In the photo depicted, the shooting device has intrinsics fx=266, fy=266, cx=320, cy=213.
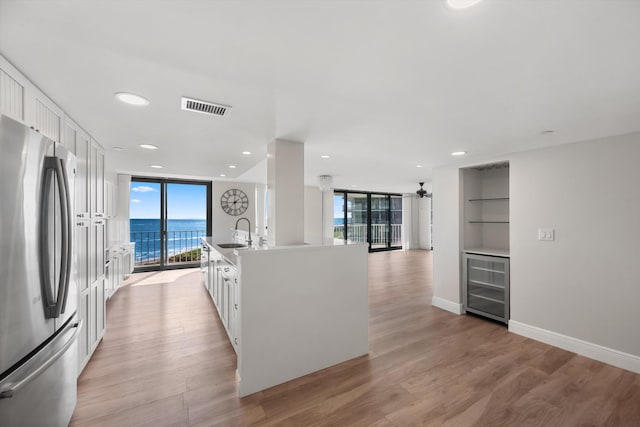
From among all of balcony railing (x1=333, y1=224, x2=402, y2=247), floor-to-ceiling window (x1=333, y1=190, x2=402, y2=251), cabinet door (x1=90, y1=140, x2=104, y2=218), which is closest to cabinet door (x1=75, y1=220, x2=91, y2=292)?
cabinet door (x1=90, y1=140, x2=104, y2=218)

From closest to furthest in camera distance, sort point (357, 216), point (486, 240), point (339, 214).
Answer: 1. point (486, 240)
2. point (339, 214)
3. point (357, 216)

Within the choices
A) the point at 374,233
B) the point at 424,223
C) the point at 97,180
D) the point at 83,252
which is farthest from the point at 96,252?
the point at 424,223

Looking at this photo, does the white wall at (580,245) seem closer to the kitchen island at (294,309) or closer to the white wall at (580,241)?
the white wall at (580,241)

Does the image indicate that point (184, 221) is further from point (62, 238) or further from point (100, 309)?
point (62, 238)

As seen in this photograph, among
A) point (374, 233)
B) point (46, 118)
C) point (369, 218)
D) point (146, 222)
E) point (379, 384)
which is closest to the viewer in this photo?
point (46, 118)

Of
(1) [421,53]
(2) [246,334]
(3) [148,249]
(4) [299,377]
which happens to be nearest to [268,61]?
(1) [421,53]

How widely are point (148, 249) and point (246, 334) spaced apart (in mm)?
5480

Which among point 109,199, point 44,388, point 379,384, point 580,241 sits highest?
point 109,199

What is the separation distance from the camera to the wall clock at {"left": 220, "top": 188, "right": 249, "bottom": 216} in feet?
21.9

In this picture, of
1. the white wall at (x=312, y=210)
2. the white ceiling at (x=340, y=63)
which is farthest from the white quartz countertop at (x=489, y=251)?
the white wall at (x=312, y=210)

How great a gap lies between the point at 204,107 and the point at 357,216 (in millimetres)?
7896

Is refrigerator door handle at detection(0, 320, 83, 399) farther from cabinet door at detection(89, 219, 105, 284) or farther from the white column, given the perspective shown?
the white column

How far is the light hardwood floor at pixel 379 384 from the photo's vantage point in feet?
6.04

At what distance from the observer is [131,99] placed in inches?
71.9
